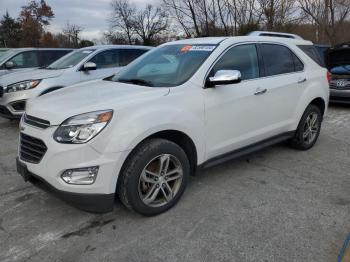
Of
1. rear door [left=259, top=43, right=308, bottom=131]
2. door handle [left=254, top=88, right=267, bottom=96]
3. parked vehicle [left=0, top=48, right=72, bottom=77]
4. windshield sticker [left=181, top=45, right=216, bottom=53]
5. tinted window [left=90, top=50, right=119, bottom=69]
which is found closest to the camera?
windshield sticker [left=181, top=45, right=216, bottom=53]

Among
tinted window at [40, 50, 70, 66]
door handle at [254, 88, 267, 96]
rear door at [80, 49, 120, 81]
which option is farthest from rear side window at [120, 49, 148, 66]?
door handle at [254, 88, 267, 96]

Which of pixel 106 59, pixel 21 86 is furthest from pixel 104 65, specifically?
pixel 21 86

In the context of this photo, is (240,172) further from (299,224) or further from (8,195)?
(8,195)

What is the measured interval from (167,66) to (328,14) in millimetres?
17817

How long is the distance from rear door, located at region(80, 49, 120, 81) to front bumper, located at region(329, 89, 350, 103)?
17.7ft

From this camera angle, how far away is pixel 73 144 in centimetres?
264

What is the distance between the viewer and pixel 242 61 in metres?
3.87

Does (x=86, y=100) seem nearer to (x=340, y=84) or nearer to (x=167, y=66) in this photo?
(x=167, y=66)

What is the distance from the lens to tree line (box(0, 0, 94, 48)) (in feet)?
145

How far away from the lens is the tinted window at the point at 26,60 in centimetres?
922

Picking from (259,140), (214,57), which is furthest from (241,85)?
(259,140)

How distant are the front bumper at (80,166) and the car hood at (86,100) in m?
0.18

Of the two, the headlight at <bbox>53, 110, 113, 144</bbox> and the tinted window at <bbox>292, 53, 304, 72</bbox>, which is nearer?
the headlight at <bbox>53, 110, 113, 144</bbox>

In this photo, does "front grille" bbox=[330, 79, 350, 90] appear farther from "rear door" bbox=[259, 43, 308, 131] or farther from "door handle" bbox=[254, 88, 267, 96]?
"door handle" bbox=[254, 88, 267, 96]
